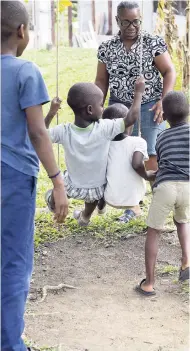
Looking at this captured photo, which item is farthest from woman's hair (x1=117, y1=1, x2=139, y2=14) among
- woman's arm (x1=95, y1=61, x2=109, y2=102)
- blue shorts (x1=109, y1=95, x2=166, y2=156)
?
blue shorts (x1=109, y1=95, x2=166, y2=156)

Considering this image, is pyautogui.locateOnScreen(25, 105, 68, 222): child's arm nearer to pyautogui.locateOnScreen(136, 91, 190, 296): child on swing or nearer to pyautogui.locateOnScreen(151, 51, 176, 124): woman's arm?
pyautogui.locateOnScreen(136, 91, 190, 296): child on swing

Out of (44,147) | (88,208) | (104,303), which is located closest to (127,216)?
(88,208)

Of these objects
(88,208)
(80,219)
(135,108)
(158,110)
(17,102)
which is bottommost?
(80,219)

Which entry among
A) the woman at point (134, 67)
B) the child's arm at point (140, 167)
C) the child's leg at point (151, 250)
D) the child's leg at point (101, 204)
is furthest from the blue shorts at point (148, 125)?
the child's leg at point (151, 250)

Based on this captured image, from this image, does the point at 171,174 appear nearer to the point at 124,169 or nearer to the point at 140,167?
the point at 140,167

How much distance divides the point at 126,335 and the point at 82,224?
5.18ft

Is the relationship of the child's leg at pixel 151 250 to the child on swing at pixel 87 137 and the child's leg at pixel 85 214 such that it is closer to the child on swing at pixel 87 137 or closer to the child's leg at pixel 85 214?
the child on swing at pixel 87 137

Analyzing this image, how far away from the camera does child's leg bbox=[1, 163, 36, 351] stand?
2.88 metres

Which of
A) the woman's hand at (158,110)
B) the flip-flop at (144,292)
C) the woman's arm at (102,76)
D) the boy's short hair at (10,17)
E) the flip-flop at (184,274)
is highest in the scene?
the boy's short hair at (10,17)

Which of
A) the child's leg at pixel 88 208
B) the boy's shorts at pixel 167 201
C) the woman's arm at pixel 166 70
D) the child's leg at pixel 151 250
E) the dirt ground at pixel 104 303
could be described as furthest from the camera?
the woman's arm at pixel 166 70

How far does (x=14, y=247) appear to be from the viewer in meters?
2.93

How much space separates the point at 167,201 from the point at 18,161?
1.31 metres

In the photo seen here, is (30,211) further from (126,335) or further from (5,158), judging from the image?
(126,335)

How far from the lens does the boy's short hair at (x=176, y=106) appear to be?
12.3ft
